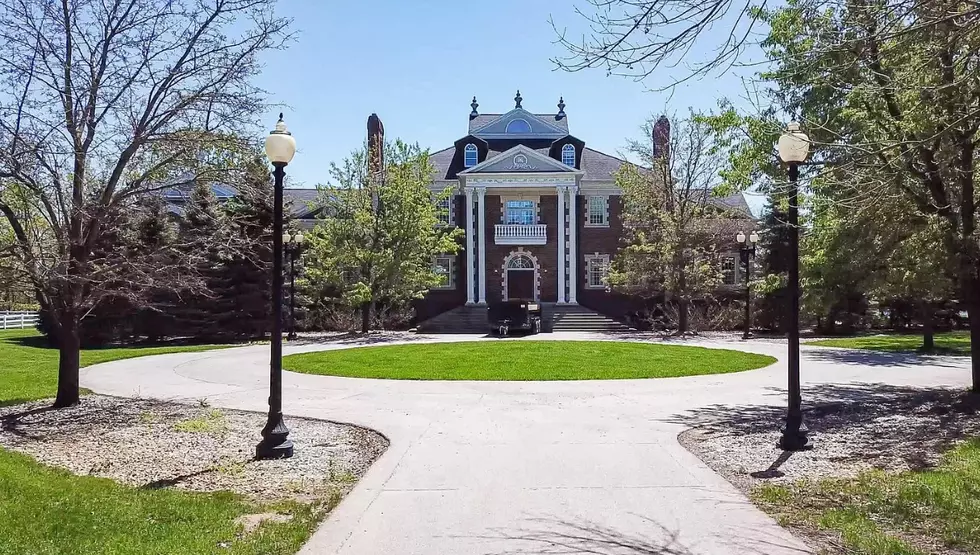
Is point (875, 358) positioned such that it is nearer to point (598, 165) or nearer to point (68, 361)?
point (68, 361)

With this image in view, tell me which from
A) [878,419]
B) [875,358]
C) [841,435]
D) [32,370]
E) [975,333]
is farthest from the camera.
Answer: [875,358]

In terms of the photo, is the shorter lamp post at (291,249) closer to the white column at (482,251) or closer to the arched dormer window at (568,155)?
the white column at (482,251)

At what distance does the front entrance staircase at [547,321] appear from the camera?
109 feet

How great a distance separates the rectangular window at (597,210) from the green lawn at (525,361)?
16.9 meters

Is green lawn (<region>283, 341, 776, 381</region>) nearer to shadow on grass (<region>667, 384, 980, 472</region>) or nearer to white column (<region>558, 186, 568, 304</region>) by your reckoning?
shadow on grass (<region>667, 384, 980, 472</region>)

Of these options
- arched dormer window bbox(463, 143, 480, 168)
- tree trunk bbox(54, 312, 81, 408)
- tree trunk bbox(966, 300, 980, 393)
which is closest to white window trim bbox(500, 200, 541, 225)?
arched dormer window bbox(463, 143, 480, 168)

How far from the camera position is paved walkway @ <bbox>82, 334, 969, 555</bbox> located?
490 cm

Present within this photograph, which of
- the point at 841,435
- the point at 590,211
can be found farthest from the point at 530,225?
the point at 841,435

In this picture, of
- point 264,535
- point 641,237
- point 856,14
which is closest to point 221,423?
point 264,535

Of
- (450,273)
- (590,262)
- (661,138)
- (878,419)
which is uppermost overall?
(661,138)

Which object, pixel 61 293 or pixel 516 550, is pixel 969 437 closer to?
pixel 516 550

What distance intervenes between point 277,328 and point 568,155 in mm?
33058

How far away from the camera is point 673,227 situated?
3005 centimetres

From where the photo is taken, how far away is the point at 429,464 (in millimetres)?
7117
